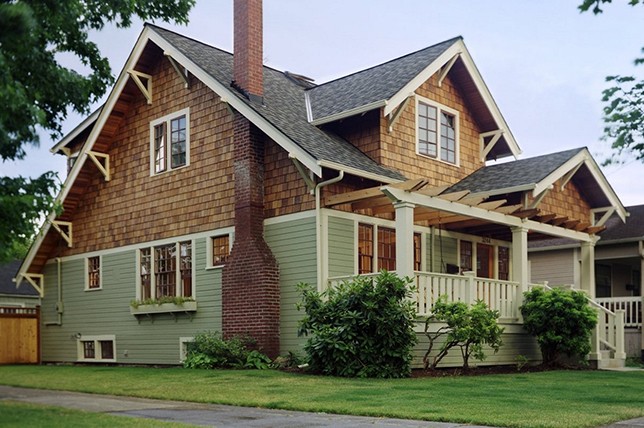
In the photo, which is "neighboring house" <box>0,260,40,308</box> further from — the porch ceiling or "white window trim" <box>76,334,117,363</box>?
the porch ceiling

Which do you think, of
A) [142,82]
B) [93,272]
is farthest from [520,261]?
[93,272]

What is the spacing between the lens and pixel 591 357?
20406mm

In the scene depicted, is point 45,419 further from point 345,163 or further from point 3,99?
point 345,163

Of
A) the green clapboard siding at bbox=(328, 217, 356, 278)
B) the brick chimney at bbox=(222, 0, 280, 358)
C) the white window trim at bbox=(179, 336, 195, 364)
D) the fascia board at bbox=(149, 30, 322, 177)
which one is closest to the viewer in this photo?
the fascia board at bbox=(149, 30, 322, 177)

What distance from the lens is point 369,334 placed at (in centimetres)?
1575

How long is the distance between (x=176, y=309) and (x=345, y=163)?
21.5ft

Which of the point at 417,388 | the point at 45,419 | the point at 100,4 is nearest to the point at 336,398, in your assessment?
the point at 417,388

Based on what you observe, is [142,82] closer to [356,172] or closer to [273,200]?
[273,200]

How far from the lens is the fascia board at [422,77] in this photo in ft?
62.5

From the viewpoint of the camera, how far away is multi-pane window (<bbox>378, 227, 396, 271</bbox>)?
64.0 feet

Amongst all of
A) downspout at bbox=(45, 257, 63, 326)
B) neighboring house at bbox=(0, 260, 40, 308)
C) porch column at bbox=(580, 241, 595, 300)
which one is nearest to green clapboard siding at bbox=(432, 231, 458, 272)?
porch column at bbox=(580, 241, 595, 300)

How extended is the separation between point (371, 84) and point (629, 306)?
495 inches

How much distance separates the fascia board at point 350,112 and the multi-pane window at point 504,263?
7.02 meters

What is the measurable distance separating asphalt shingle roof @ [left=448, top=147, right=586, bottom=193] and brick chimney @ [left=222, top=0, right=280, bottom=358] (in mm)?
5241
